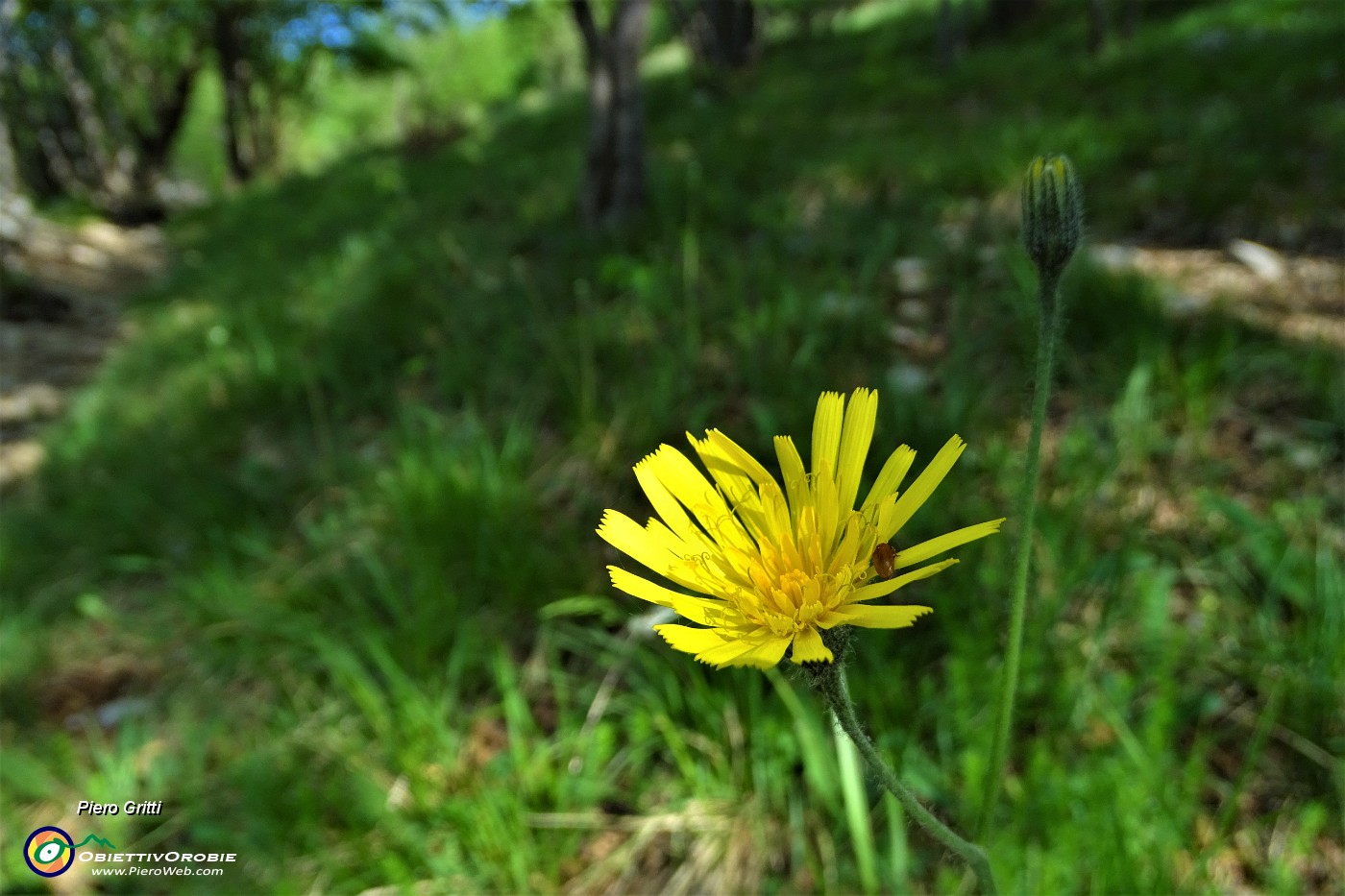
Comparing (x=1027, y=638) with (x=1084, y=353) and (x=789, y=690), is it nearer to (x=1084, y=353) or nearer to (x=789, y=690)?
(x=789, y=690)

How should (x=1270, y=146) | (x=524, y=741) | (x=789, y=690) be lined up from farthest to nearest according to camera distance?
1. (x=1270, y=146)
2. (x=524, y=741)
3. (x=789, y=690)

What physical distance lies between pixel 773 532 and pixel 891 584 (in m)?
0.21

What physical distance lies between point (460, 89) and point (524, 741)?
4417cm

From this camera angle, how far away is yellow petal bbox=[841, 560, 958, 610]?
635 mm

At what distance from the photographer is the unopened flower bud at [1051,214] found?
0.89m

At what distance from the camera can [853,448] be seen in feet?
2.97

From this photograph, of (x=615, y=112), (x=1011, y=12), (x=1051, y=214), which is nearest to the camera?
(x=1051, y=214)

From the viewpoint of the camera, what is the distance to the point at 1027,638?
1.70 m

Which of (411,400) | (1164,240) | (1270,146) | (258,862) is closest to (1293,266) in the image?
(1164,240)

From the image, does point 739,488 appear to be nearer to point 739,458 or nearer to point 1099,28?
point 739,458

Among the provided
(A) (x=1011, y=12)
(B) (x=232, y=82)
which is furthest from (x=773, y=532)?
(B) (x=232, y=82)

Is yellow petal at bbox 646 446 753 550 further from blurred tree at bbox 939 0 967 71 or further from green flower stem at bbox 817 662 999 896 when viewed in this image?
blurred tree at bbox 939 0 967 71

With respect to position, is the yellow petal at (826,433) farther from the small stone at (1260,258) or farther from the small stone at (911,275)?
the small stone at (1260,258)

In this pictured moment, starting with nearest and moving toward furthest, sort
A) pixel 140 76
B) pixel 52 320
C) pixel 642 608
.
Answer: pixel 642 608 → pixel 52 320 → pixel 140 76
